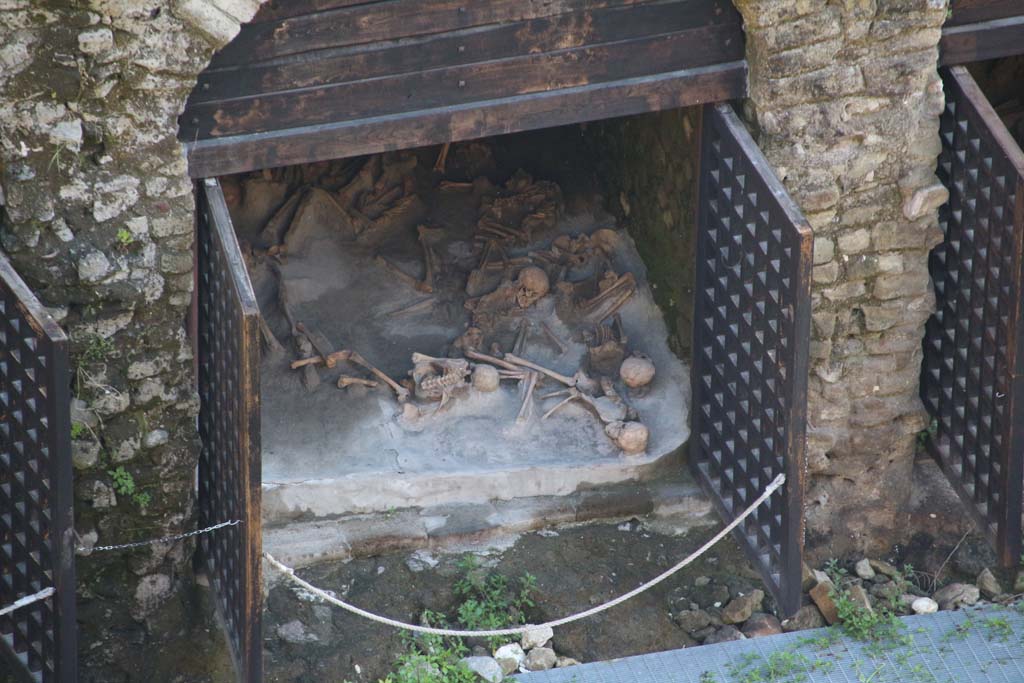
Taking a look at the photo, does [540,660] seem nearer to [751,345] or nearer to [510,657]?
[510,657]

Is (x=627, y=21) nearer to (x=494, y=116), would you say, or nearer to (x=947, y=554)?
(x=494, y=116)

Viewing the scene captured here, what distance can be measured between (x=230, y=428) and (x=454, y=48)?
5.68ft

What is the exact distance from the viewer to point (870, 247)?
24.7ft

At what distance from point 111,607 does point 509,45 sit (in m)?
2.81

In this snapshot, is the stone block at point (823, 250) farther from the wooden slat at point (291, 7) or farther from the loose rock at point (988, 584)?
the wooden slat at point (291, 7)

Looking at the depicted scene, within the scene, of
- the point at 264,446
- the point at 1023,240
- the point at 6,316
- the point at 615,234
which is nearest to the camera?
the point at 6,316

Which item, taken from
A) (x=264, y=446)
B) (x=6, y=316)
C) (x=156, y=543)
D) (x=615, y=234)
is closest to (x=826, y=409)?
(x=615, y=234)

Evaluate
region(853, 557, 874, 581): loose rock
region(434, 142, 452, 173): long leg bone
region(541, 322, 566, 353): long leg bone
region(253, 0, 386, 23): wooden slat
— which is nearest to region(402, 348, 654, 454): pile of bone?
region(541, 322, 566, 353): long leg bone

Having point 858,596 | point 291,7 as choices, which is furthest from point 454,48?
point 858,596

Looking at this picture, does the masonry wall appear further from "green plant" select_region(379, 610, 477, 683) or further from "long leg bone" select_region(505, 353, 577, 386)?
"green plant" select_region(379, 610, 477, 683)

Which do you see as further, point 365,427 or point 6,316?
point 365,427

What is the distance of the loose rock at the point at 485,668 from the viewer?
701 centimetres

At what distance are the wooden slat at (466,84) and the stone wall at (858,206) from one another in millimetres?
274

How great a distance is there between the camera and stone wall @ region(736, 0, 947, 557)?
23.4 feet
